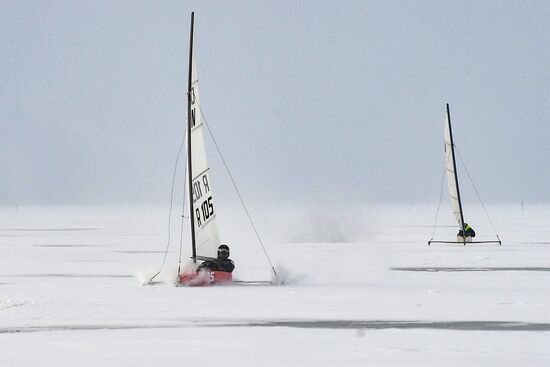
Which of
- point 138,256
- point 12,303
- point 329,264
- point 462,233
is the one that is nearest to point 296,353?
point 12,303

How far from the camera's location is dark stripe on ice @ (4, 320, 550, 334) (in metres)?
19.9

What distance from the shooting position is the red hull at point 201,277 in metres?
30.2

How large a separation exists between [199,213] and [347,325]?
10.0m

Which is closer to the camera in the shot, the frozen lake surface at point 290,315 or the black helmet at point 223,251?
the frozen lake surface at point 290,315

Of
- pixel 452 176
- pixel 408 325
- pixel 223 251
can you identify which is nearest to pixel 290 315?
pixel 408 325

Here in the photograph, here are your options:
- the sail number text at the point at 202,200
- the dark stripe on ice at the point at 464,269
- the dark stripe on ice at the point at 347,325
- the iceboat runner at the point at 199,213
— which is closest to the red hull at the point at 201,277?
the iceboat runner at the point at 199,213

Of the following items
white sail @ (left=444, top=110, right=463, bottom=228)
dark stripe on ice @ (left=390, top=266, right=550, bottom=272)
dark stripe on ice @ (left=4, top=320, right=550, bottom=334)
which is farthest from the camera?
white sail @ (left=444, top=110, right=463, bottom=228)

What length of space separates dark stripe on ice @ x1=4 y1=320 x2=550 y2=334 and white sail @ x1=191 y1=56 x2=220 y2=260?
8.82 metres

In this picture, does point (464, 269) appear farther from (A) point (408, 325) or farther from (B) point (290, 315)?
(A) point (408, 325)

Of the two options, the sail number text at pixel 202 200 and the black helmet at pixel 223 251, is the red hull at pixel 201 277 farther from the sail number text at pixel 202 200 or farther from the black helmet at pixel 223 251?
the sail number text at pixel 202 200

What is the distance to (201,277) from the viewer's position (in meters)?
30.2

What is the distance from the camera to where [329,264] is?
40.0 meters

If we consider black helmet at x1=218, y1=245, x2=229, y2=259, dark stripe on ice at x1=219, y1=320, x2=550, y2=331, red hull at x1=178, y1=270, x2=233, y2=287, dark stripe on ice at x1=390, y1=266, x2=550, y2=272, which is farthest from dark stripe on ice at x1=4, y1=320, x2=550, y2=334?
dark stripe on ice at x1=390, y1=266, x2=550, y2=272

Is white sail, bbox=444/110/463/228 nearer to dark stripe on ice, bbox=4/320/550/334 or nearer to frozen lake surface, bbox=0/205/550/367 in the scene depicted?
frozen lake surface, bbox=0/205/550/367
